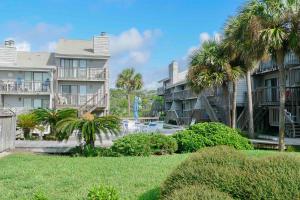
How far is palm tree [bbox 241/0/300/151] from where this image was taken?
63.3 feet

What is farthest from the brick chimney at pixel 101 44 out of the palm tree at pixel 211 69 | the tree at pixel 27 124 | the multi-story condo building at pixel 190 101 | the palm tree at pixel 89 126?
the palm tree at pixel 89 126

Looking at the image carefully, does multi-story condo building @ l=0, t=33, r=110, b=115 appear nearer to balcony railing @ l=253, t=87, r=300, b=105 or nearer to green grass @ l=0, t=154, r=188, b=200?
balcony railing @ l=253, t=87, r=300, b=105

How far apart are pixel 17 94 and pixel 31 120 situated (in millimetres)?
16509

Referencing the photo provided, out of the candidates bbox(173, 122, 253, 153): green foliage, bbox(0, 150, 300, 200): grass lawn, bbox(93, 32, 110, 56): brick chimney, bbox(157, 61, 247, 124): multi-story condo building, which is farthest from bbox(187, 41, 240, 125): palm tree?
bbox(0, 150, 300, 200): grass lawn

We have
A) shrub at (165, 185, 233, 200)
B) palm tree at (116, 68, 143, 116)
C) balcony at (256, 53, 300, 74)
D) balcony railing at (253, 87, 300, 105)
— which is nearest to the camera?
shrub at (165, 185, 233, 200)

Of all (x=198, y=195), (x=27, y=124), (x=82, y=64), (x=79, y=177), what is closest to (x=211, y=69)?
(x=27, y=124)

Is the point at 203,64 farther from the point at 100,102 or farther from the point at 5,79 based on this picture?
the point at 5,79

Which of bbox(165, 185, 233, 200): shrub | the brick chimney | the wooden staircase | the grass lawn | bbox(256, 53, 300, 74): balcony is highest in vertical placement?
the brick chimney

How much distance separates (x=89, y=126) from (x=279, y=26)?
34.0 ft

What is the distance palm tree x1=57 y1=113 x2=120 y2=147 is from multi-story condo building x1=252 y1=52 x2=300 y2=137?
15326mm

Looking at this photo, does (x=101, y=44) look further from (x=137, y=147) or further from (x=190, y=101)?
Result: (x=137, y=147)

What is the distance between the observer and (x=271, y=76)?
35.2m

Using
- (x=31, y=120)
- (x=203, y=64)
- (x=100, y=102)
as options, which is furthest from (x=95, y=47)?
(x=31, y=120)

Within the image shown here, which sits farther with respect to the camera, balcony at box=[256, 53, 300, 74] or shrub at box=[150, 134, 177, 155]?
balcony at box=[256, 53, 300, 74]
